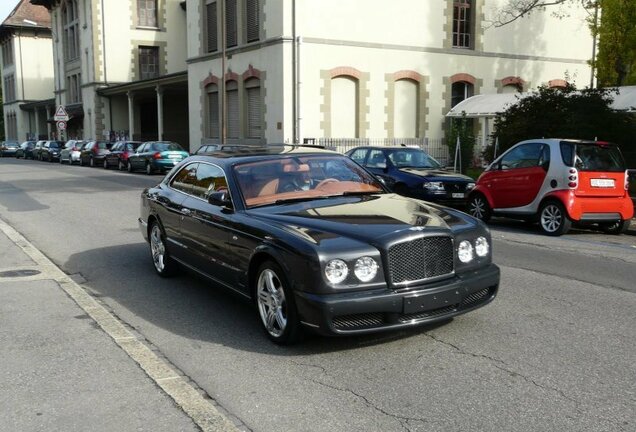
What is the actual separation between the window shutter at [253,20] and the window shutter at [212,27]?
3.25 meters

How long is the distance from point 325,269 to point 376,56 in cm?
2481

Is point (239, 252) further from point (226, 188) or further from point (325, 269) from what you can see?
point (325, 269)

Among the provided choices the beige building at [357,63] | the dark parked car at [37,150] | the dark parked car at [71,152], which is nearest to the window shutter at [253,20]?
the beige building at [357,63]

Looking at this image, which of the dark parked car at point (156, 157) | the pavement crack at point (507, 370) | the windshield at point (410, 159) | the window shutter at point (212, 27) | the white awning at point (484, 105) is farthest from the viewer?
the window shutter at point (212, 27)

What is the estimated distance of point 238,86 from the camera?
30047 millimetres

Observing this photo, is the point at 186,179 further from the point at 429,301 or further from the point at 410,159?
the point at 410,159

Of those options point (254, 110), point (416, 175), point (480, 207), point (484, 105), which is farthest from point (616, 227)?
point (254, 110)

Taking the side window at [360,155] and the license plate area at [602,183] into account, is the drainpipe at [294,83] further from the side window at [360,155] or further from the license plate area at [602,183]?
the license plate area at [602,183]

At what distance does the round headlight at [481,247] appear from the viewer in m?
5.25

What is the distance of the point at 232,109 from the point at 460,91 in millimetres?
11066

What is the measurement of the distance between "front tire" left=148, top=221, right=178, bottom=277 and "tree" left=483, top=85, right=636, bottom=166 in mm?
12603

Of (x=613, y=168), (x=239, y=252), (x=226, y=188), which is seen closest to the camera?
(x=239, y=252)

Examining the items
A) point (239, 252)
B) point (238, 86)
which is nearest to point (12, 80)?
point (238, 86)

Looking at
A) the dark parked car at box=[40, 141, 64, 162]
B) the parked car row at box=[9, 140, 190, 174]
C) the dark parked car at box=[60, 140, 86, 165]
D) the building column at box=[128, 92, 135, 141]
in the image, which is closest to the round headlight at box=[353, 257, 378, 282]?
the parked car row at box=[9, 140, 190, 174]
